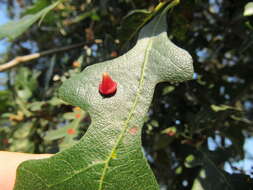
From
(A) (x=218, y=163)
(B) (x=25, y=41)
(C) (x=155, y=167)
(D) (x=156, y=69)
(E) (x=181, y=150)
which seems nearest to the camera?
(D) (x=156, y=69)

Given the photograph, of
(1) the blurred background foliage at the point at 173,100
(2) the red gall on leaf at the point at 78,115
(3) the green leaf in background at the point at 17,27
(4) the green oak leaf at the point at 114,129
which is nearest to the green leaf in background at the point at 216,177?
(1) the blurred background foliage at the point at 173,100

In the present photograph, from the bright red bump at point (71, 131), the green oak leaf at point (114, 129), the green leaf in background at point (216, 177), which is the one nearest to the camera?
the green oak leaf at point (114, 129)

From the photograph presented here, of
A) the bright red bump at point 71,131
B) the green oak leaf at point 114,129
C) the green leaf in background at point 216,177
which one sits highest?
the green oak leaf at point 114,129

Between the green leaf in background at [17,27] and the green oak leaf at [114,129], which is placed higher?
the green leaf in background at [17,27]

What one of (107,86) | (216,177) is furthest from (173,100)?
(107,86)

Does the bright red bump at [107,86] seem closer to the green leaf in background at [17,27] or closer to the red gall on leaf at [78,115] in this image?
the green leaf in background at [17,27]

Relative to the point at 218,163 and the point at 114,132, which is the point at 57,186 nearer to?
the point at 114,132

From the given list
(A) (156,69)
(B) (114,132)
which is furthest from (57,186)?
(A) (156,69)

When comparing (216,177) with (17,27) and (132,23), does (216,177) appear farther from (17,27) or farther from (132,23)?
(17,27)
